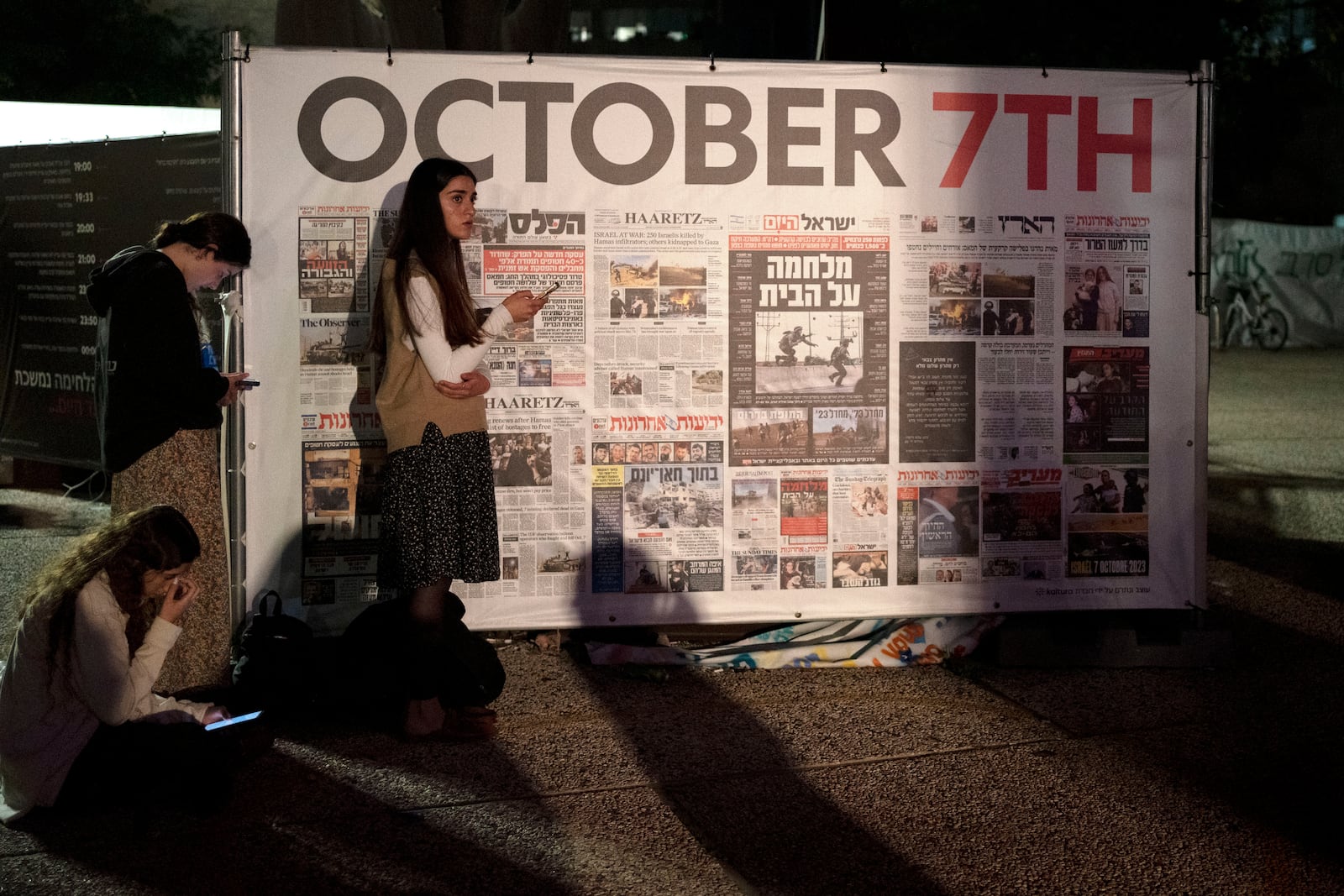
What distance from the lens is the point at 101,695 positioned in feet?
11.3

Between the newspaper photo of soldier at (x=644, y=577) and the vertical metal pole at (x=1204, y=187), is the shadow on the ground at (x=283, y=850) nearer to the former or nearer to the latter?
the newspaper photo of soldier at (x=644, y=577)

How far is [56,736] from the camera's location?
11.3 feet


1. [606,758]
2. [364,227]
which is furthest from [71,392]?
[606,758]

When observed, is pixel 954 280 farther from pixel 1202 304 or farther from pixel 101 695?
pixel 101 695

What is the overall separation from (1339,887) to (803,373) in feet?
8.36

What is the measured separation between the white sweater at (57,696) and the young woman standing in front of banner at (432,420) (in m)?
0.87

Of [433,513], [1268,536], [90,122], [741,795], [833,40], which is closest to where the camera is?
[741,795]

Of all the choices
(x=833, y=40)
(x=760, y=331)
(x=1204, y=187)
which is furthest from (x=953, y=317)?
(x=833, y=40)

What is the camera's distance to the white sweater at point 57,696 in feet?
11.2

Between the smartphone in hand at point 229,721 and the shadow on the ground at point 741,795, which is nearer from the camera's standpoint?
the shadow on the ground at point 741,795

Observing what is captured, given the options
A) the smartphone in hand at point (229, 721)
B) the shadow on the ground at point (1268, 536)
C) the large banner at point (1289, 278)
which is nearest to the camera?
the smartphone in hand at point (229, 721)

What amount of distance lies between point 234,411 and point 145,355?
2.24ft

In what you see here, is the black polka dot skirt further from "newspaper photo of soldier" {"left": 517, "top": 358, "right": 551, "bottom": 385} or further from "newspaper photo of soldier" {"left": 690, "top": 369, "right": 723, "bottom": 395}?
"newspaper photo of soldier" {"left": 690, "top": 369, "right": 723, "bottom": 395}

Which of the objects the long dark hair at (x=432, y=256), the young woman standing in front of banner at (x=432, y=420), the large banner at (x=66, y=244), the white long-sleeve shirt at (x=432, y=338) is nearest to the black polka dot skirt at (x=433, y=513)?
the young woman standing in front of banner at (x=432, y=420)
